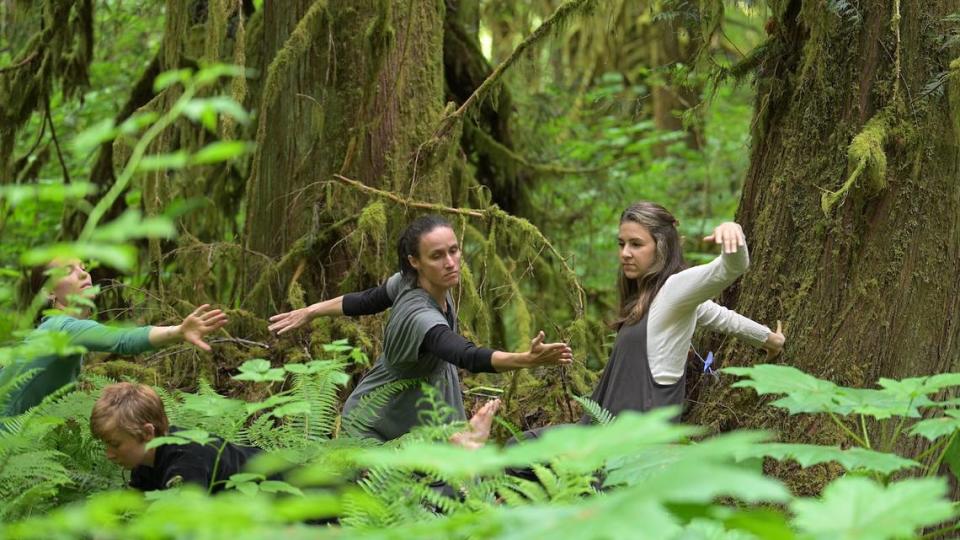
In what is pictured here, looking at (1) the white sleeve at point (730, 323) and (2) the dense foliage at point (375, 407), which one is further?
(1) the white sleeve at point (730, 323)

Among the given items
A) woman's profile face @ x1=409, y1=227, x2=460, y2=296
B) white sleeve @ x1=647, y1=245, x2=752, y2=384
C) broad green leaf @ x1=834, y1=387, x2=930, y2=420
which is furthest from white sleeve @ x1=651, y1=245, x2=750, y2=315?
broad green leaf @ x1=834, y1=387, x2=930, y2=420

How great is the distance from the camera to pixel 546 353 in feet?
12.8

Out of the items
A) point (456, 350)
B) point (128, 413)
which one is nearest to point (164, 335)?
point (128, 413)

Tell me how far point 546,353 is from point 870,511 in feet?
7.78

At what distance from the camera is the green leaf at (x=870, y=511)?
151 cm

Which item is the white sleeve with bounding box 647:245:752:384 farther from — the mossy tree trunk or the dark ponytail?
the mossy tree trunk

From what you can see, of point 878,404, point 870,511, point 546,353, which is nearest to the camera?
point 870,511

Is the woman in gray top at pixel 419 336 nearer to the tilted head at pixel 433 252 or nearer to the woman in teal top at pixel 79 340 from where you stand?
the tilted head at pixel 433 252

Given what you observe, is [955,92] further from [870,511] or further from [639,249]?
[870,511]

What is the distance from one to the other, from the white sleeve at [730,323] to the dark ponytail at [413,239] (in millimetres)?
1190

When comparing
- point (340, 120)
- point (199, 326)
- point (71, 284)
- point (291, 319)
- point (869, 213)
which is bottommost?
point (291, 319)

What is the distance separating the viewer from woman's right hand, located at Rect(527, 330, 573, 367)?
389 cm

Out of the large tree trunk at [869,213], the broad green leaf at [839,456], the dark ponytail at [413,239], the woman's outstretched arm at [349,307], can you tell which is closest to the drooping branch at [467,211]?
the woman's outstretched arm at [349,307]

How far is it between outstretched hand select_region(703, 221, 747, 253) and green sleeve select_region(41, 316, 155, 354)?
2.23 metres
